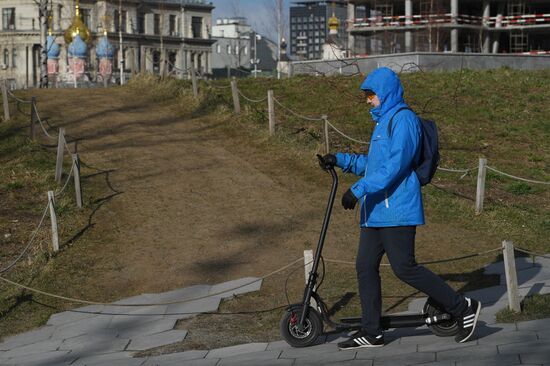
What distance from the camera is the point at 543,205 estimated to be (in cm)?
1574

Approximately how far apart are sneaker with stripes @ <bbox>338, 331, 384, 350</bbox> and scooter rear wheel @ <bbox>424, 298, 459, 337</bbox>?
16.8 inches

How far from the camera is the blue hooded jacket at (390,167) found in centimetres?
707

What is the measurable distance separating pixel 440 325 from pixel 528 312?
1.20 metres

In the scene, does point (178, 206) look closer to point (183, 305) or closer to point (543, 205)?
point (183, 305)

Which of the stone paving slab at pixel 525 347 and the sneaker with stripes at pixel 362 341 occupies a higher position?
the stone paving slab at pixel 525 347

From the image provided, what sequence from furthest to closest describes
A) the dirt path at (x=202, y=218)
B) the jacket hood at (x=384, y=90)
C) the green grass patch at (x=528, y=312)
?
the dirt path at (x=202, y=218) → the green grass patch at (x=528, y=312) → the jacket hood at (x=384, y=90)

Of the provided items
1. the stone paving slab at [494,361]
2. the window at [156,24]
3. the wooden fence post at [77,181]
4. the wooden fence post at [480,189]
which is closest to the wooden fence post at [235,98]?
the wooden fence post at [77,181]

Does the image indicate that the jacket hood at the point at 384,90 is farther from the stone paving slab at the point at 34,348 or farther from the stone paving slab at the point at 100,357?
the stone paving slab at the point at 34,348

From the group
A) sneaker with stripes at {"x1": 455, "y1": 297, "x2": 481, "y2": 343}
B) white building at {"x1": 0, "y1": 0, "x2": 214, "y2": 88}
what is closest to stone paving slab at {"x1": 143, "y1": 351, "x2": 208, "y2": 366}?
sneaker with stripes at {"x1": 455, "y1": 297, "x2": 481, "y2": 343}

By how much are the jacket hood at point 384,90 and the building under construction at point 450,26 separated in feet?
180

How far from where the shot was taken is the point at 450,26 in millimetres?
62312

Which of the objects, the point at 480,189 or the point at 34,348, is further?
the point at 480,189

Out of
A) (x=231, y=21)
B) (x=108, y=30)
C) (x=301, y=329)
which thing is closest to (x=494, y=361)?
(x=301, y=329)

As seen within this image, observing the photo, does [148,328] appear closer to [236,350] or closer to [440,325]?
[236,350]
